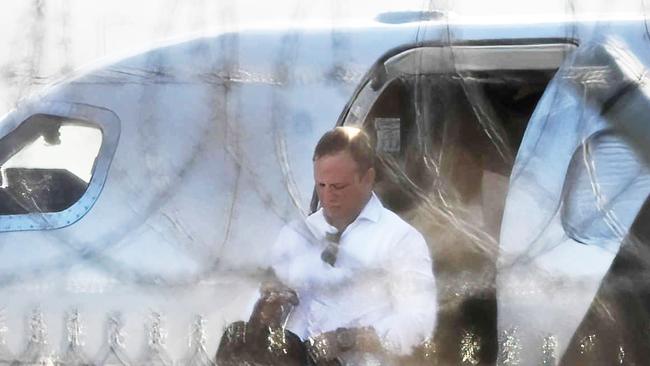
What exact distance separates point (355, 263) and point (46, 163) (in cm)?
83

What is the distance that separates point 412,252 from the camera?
2648mm

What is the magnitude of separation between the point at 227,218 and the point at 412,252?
0.47 meters

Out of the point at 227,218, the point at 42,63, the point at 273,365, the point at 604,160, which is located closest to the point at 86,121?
the point at 42,63

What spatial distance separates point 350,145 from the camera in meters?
2.65

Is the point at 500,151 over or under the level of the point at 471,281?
over

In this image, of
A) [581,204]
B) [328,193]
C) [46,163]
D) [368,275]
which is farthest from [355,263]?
[46,163]

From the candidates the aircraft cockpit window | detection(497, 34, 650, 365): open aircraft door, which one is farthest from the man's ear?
the aircraft cockpit window

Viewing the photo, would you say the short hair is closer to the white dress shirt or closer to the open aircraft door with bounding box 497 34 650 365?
the white dress shirt

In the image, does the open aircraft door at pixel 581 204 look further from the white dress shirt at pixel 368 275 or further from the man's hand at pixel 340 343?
the man's hand at pixel 340 343

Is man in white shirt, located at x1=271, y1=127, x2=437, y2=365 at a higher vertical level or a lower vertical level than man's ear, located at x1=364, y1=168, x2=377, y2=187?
lower

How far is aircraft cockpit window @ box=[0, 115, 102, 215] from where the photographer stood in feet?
8.93

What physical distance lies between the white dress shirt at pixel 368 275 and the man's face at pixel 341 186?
2 centimetres

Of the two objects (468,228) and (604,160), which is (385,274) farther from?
(604,160)

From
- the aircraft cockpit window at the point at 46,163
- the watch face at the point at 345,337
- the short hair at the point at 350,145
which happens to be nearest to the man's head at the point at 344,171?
the short hair at the point at 350,145
